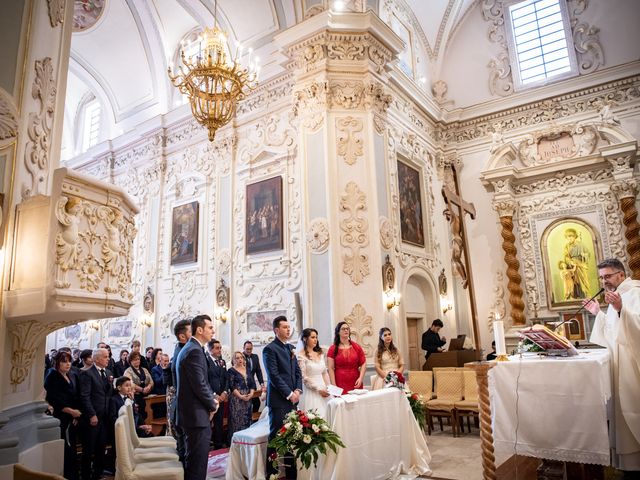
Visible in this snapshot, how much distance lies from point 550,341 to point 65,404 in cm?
527

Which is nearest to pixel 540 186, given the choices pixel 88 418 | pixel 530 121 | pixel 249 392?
pixel 530 121

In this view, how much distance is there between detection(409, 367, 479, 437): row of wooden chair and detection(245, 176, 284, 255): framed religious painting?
4.20 meters

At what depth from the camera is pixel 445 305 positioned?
12.4m

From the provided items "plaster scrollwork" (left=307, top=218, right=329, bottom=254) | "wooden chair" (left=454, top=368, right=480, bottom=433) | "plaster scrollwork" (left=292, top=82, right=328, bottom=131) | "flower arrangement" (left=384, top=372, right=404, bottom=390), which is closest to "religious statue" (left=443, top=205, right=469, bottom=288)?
"flower arrangement" (left=384, top=372, right=404, bottom=390)

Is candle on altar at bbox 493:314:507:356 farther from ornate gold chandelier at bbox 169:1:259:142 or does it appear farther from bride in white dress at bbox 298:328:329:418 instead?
ornate gold chandelier at bbox 169:1:259:142

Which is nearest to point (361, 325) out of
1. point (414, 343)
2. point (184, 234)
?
point (414, 343)

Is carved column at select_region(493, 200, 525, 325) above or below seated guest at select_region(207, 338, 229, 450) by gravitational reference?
above

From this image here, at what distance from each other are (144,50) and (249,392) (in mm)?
11280

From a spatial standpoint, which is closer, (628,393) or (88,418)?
(628,393)

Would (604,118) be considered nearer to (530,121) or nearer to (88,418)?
(530,121)

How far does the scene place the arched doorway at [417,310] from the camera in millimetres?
11328

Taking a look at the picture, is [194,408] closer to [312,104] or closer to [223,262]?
[223,262]

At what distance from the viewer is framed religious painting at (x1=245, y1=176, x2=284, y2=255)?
10.8 meters

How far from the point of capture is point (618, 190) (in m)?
11.2
